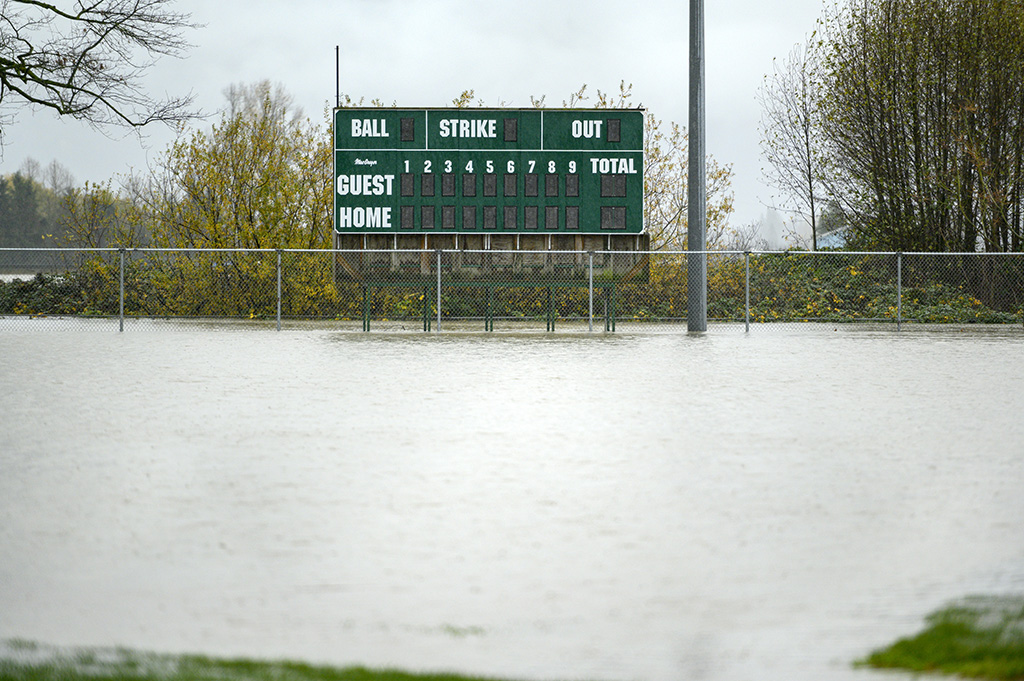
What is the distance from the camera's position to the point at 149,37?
89.7 ft

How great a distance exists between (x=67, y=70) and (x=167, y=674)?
85.8 feet

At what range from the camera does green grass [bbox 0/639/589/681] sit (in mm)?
3318

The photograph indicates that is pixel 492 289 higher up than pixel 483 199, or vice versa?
pixel 483 199

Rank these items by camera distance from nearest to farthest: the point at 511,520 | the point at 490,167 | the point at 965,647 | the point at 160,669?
the point at 160,669
the point at 965,647
the point at 511,520
the point at 490,167

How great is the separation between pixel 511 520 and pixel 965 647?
2.62 m

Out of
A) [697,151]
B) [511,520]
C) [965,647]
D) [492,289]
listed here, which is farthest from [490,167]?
[965,647]

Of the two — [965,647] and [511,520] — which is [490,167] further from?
[965,647]

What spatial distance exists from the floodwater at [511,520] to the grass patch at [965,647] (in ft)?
0.44

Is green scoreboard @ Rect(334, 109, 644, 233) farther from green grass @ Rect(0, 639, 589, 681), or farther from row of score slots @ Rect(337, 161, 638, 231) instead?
green grass @ Rect(0, 639, 589, 681)

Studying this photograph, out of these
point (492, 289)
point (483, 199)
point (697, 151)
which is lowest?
point (492, 289)

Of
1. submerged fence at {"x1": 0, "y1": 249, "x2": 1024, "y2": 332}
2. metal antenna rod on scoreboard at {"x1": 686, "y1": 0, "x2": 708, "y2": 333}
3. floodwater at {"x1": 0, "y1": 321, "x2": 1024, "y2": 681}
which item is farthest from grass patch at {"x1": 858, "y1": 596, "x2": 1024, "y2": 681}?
submerged fence at {"x1": 0, "y1": 249, "x2": 1024, "y2": 332}

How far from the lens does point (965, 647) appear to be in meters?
3.64

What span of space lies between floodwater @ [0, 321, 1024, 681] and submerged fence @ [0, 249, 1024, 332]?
478 inches

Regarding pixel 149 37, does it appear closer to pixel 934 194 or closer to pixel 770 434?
pixel 934 194
